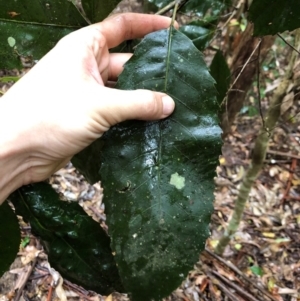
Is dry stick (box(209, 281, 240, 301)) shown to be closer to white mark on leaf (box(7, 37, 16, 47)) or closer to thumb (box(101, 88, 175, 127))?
thumb (box(101, 88, 175, 127))

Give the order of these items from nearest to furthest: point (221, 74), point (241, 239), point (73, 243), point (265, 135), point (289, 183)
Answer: point (73, 243), point (221, 74), point (265, 135), point (241, 239), point (289, 183)

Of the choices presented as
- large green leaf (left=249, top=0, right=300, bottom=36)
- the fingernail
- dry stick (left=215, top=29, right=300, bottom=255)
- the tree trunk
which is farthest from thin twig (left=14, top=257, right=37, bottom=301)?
large green leaf (left=249, top=0, right=300, bottom=36)

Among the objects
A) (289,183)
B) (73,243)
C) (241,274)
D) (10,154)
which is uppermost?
(10,154)

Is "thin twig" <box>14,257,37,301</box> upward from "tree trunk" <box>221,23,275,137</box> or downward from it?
downward

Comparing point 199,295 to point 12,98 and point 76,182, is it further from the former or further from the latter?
point 12,98

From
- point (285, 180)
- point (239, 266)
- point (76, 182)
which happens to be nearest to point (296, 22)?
point (239, 266)

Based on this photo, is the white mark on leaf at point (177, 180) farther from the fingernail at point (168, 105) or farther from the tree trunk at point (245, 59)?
the tree trunk at point (245, 59)

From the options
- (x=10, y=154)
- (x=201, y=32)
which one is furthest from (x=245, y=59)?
(x=10, y=154)

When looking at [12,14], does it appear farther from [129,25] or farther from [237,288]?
[237,288]
